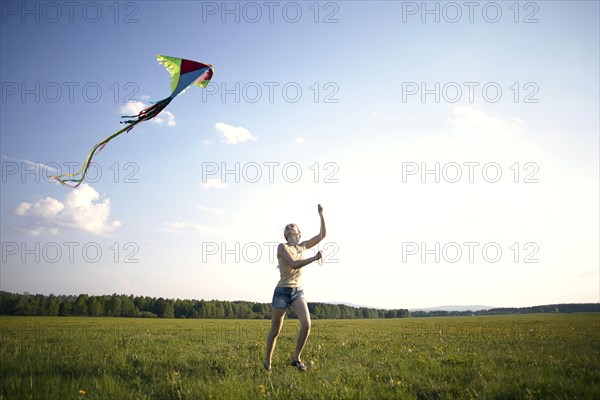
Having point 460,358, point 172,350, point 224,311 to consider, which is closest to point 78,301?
point 224,311

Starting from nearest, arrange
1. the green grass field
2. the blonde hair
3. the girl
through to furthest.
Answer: the green grass field, the girl, the blonde hair

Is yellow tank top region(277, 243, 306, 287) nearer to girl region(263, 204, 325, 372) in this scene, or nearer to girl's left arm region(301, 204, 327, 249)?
girl region(263, 204, 325, 372)

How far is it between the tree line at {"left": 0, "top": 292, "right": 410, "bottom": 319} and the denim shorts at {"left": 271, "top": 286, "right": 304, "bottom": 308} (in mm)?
79266

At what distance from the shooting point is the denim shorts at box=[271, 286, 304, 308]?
20.7ft

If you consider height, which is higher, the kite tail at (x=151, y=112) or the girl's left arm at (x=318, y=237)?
the kite tail at (x=151, y=112)

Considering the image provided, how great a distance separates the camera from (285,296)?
6.35 m

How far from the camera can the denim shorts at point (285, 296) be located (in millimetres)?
6316

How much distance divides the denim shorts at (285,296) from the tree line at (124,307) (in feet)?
260

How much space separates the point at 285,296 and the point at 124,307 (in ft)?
316

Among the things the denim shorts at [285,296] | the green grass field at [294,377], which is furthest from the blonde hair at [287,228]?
the green grass field at [294,377]

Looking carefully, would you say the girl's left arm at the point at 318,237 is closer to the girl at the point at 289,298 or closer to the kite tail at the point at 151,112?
the girl at the point at 289,298

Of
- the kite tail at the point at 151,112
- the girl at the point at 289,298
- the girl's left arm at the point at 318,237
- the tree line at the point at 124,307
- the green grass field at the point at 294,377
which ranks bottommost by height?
the tree line at the point at 124,307

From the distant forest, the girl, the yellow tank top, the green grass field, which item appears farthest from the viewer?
the distant forest

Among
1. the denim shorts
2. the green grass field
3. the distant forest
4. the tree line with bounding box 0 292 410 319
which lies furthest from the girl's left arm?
the tree line with bounding box 0 292 410 319
